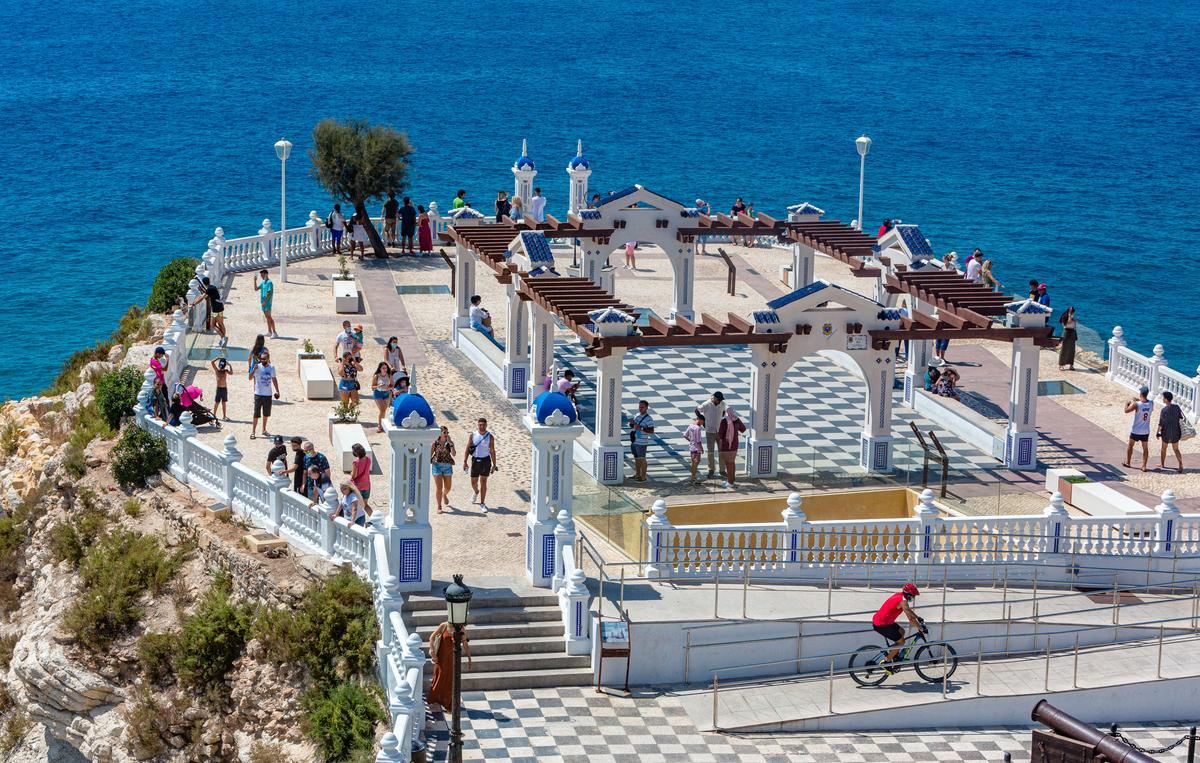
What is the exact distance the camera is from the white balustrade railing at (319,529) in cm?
2027

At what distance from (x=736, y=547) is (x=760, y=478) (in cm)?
538

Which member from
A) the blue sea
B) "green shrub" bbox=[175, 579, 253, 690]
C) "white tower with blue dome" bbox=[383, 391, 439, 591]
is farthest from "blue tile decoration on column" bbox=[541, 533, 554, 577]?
the blue sea

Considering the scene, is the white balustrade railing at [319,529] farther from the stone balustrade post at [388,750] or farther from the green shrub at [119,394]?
the green shrub at [119,394]

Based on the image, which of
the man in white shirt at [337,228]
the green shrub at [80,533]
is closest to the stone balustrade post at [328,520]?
the green shrub at [80,533]

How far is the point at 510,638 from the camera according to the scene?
23250 millimetres

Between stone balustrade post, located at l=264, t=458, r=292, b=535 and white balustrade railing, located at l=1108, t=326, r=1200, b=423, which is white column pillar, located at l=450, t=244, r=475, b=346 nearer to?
stone balustrade post, located at l=264, t=458, r=292, b=535

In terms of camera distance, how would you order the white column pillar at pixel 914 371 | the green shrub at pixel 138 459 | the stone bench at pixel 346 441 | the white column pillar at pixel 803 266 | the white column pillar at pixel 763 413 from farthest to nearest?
the white column pillar at pixel 803 266, the white column pillar at pixel 914 371, the white column pillar at pixel 763 413, the stone bench at pixel 346 441, the green shrub at pixel 138 459

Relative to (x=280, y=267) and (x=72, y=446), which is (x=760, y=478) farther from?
(x=280, y=267)

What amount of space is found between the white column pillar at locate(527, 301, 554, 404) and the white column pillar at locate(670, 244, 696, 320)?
7033mm

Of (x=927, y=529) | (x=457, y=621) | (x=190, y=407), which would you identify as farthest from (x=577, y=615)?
(x=190, y=407)

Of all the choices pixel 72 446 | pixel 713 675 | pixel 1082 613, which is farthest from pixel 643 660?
pixel 72 446

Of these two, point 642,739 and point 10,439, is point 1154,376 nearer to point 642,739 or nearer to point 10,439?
point 642,739

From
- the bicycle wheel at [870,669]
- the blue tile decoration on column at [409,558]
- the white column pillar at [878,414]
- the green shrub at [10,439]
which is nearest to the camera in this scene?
the bicycle wheel at [870,669]

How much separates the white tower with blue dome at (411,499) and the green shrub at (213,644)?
101 inches
